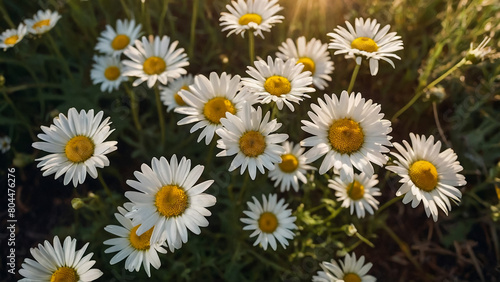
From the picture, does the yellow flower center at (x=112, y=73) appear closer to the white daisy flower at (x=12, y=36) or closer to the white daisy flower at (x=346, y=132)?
the white daisy flower at (x=12, y=36)

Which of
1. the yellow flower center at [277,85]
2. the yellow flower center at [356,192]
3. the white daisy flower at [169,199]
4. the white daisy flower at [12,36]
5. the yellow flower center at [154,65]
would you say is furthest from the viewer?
the white daisy flower at [12,36]

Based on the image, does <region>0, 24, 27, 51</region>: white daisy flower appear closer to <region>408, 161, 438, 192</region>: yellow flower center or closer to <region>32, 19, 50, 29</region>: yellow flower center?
<region>32, 19, 50, 29</region>: yellow flower center

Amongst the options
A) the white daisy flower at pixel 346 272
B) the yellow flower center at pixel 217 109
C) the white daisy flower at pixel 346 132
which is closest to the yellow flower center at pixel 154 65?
the yellow flower center at pixel 217 109

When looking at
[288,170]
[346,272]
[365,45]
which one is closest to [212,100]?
[288,170]

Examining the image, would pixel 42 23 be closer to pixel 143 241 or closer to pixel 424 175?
pixel 143 241

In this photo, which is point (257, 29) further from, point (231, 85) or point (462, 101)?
point (462, 101)

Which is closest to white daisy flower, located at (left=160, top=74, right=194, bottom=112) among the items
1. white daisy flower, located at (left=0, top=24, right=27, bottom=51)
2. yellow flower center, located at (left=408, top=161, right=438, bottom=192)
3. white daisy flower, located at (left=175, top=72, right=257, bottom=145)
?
white daisy flower, located at (left=175, top=72, right=257, bottom=145)

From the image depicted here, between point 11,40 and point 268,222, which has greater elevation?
point 11,40
